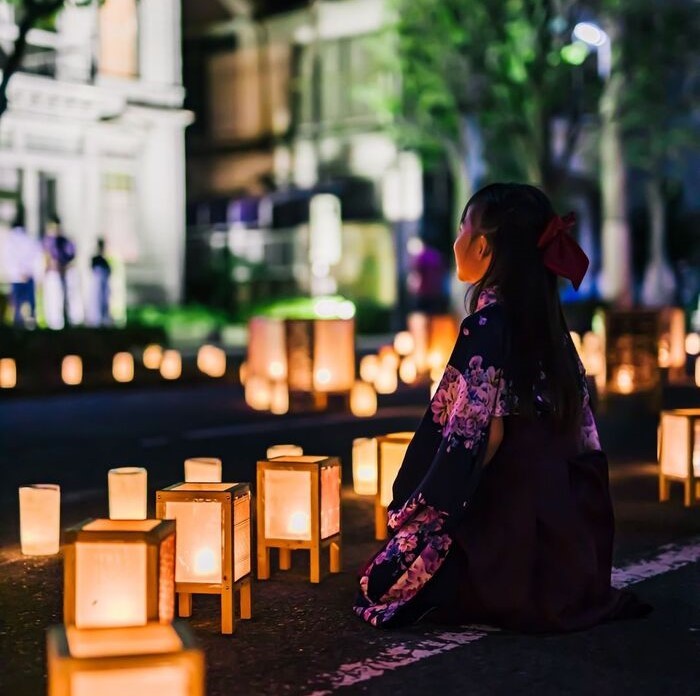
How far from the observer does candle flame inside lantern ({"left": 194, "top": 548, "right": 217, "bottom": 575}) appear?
4797 mm

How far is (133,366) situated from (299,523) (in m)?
11.5

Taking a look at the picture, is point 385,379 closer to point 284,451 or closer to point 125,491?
point 284,451

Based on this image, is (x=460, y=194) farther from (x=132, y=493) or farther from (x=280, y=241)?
(x=132, y=493)

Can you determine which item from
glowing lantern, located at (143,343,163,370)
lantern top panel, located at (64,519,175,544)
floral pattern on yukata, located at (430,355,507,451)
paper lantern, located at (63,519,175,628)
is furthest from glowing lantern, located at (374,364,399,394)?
paper lantern, located at (63,519,175,628)

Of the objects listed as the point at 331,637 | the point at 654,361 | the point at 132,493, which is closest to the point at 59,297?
the point at 654,361

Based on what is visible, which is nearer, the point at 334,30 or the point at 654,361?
the point at 654,361

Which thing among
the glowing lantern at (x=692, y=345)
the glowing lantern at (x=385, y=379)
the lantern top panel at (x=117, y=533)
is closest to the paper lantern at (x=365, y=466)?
the lantern top panel at (x=117, y=533)

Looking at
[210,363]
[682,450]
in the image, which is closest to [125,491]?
[682,450]

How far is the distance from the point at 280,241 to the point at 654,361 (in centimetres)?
2006

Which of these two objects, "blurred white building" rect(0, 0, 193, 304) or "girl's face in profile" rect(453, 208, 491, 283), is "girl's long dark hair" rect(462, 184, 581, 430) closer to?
"girl's face in profile" rect(453, 208, 491, 283)

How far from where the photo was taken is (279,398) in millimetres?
13266

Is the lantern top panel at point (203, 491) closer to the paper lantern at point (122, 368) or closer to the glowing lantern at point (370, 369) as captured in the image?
the glowing lantern at point (370, 369)

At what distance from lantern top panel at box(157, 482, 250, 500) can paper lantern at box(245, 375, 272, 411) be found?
8366 mm

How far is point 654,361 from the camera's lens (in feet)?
43.6
